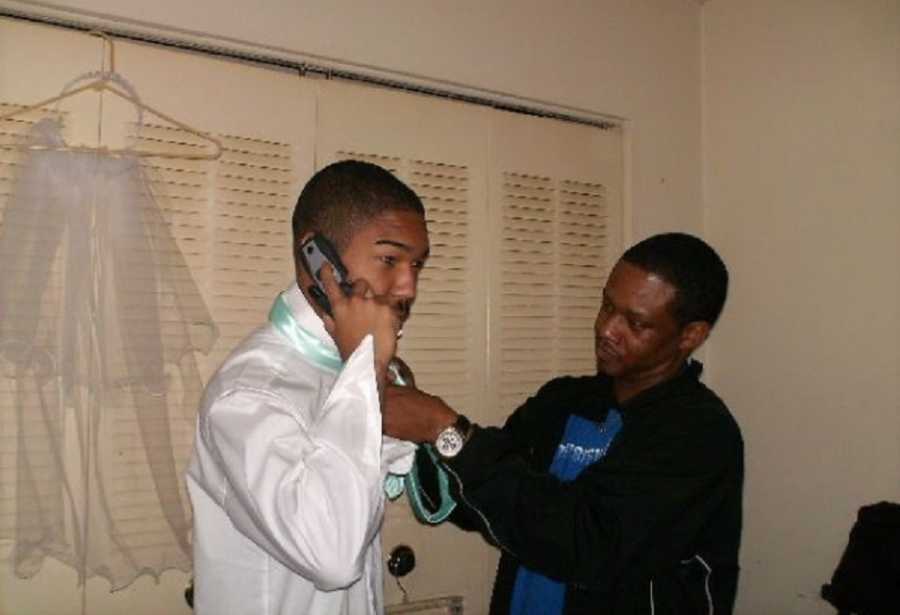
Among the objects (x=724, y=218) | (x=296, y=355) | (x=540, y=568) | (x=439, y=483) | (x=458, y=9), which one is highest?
(x=458, y=9)

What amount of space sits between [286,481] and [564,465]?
933mm

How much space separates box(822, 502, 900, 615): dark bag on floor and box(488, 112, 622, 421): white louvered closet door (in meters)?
0.91

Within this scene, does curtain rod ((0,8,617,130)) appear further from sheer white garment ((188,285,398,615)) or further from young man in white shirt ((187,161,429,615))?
sheer white garment ((188,285,398,615))

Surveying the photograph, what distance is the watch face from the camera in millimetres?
1240

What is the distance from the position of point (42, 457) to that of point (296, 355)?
2.56 ft

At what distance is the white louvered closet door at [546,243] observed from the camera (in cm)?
212

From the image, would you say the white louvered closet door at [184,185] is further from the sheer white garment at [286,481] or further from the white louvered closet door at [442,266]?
the sheer white garment at [286,481]

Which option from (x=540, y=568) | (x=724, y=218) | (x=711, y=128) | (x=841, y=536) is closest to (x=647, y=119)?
(x=711, y=128)

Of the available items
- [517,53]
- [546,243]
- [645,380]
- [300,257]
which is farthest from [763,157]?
[300,257]

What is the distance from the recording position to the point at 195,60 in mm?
1688

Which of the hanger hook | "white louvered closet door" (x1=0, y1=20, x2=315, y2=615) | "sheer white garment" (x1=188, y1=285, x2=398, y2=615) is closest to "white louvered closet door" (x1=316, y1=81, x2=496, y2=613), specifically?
"white louvered closet door" (x1=0, y1=20, x2=315, y2=615)

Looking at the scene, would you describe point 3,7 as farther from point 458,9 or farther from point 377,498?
point 377,498

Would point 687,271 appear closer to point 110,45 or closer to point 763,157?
point 763,157

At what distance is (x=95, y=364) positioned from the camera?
1.50m
